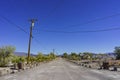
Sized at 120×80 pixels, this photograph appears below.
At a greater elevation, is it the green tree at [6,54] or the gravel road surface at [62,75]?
the green tree at [6,54]

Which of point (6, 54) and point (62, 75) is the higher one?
point (6, 54)

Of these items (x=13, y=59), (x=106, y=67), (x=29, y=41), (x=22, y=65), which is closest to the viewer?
(x=22, y=65)

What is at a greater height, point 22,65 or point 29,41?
point 29,41

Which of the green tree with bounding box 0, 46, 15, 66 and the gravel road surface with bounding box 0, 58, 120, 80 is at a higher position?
the green tree with bounding box 0, 46, 15, 66

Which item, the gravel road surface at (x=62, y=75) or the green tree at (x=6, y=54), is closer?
the gravel road surface at (x=62, y=75)

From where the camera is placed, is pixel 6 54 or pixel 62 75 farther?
pixel 6 54

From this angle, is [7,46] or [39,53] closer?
[7,46]

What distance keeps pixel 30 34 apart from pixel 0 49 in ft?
33.8

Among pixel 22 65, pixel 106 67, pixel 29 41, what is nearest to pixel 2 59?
pixel 29 41

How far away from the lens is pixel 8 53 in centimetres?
4841

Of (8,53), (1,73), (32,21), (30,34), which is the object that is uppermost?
(32,21)

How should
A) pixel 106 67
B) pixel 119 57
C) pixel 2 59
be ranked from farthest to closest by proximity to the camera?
pixel 119 57
pixel 2 59
pixel 106 67

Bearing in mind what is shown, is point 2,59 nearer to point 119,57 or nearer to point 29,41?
point 29,41

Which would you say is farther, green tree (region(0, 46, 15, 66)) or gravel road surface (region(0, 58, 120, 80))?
green tree (region(0, 46, 15, 66))
